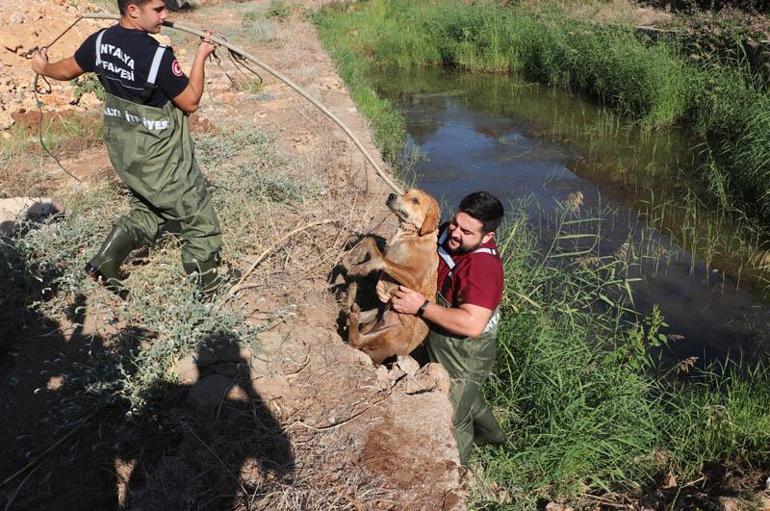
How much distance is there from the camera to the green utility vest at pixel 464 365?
3.51 meters

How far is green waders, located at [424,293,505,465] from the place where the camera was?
11.5 ft

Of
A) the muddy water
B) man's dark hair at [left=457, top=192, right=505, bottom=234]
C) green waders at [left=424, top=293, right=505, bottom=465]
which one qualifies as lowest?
the muddy water

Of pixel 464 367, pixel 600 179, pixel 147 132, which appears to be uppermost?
pixel 147 132

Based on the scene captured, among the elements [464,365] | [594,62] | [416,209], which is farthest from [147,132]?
[594,62]

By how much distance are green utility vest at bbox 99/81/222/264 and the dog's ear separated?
1.46 meters

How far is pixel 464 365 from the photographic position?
356cm

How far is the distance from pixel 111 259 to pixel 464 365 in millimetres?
2341

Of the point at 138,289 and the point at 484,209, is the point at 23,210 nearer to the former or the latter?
the point at 138,289

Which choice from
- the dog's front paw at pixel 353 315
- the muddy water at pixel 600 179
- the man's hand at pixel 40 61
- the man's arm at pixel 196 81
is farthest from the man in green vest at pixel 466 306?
the man's hand at pixel 40 61

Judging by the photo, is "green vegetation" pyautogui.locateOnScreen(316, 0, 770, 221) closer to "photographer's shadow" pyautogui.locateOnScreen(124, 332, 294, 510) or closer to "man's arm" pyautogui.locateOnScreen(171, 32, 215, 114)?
"man's arm" pyautogui.locateOnScreen(171, 32, 215, 114)

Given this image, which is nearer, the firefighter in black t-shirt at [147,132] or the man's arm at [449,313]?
the man's arm at [449,313]

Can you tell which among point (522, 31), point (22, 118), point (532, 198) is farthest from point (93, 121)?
point (522, 31)

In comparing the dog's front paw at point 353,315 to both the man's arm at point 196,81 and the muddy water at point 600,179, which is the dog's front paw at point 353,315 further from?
the muddy water at point 600,179

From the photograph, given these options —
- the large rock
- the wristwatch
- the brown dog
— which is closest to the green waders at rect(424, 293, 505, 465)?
the brown dog
